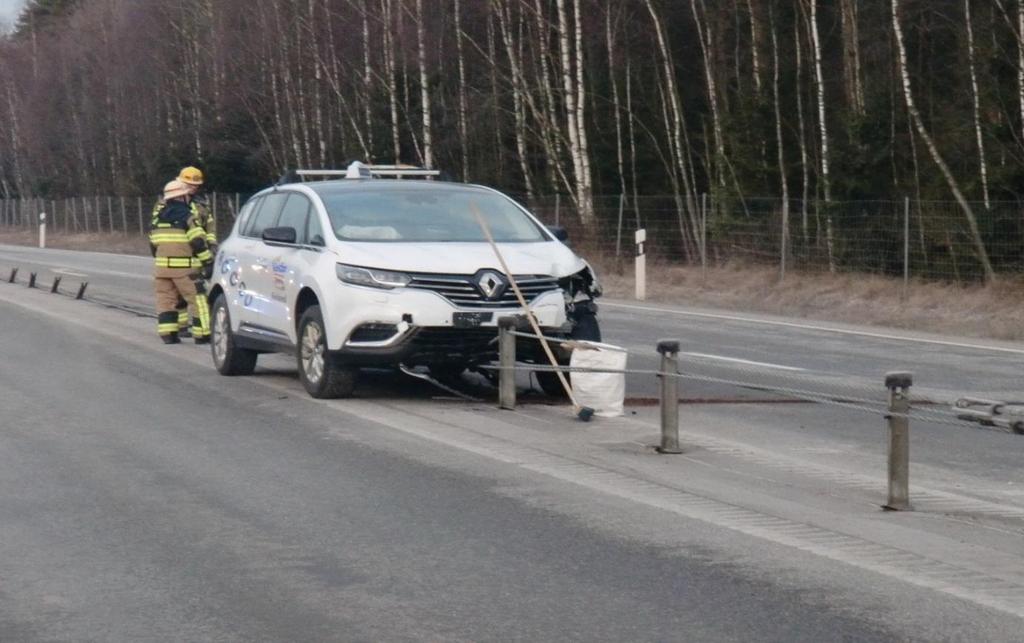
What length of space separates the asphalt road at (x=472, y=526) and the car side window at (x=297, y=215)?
4.16ft

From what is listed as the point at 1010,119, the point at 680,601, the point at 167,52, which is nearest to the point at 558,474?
the point at 680,601

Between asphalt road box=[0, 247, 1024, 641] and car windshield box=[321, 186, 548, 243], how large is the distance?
1.27 meters

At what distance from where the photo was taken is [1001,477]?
9336 millimetres

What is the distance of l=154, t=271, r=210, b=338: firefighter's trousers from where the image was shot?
17.2 m

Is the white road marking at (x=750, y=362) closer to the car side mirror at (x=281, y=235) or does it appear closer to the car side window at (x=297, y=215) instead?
the car side window at (x=297, y=215)

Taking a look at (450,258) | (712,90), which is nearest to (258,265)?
(450,258)

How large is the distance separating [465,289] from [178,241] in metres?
6.56

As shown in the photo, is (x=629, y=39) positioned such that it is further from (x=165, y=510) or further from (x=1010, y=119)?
(x=165, y=510)

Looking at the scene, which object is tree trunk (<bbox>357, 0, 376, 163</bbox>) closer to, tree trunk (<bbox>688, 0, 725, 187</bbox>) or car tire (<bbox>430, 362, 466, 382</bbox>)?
tree trunk (<bbox>688, 0, 725, 187</bbox>)

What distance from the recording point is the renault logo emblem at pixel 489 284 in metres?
11.7

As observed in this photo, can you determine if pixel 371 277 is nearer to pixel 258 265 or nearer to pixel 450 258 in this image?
pixel 450 258

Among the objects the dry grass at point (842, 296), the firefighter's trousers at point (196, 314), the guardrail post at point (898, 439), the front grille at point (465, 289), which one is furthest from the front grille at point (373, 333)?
the dry grass at point (842, 296)

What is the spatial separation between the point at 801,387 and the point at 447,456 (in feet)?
15.6

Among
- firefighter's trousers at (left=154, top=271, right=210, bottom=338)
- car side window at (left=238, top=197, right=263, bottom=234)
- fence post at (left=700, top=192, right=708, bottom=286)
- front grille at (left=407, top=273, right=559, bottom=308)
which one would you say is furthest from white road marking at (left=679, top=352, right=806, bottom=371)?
fence post at (left=700, top=192, right=708, bottom=286)
